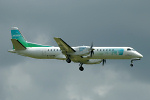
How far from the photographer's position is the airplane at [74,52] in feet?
150

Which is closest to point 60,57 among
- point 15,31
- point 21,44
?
point 21,44

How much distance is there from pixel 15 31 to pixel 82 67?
11561 millimetres

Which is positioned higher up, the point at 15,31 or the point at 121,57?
the point at 15,31

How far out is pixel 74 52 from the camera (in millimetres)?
45969

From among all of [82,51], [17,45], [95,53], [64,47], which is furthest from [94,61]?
[17,45]

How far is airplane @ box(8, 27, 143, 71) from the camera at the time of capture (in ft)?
150

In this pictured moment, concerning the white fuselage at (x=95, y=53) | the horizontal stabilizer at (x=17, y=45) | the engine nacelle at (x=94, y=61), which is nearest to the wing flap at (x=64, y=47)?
the white fuselage at (x=95, y=53)

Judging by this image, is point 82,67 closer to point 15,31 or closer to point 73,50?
point 73,50

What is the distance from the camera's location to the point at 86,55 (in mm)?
45750

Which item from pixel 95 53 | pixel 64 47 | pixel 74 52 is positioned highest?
pixel 64 47

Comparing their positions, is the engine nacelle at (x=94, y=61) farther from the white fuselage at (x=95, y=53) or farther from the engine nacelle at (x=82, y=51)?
the engine nacelle at (x=82, y=51)

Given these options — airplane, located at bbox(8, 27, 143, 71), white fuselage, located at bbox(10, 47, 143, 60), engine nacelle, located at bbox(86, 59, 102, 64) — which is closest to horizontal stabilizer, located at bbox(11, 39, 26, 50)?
airplane, located at bbox(8, 27, 143, 71)

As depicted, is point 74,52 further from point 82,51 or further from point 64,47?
point 64,47

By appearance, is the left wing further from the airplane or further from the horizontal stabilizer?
the horizontal stabilizer
